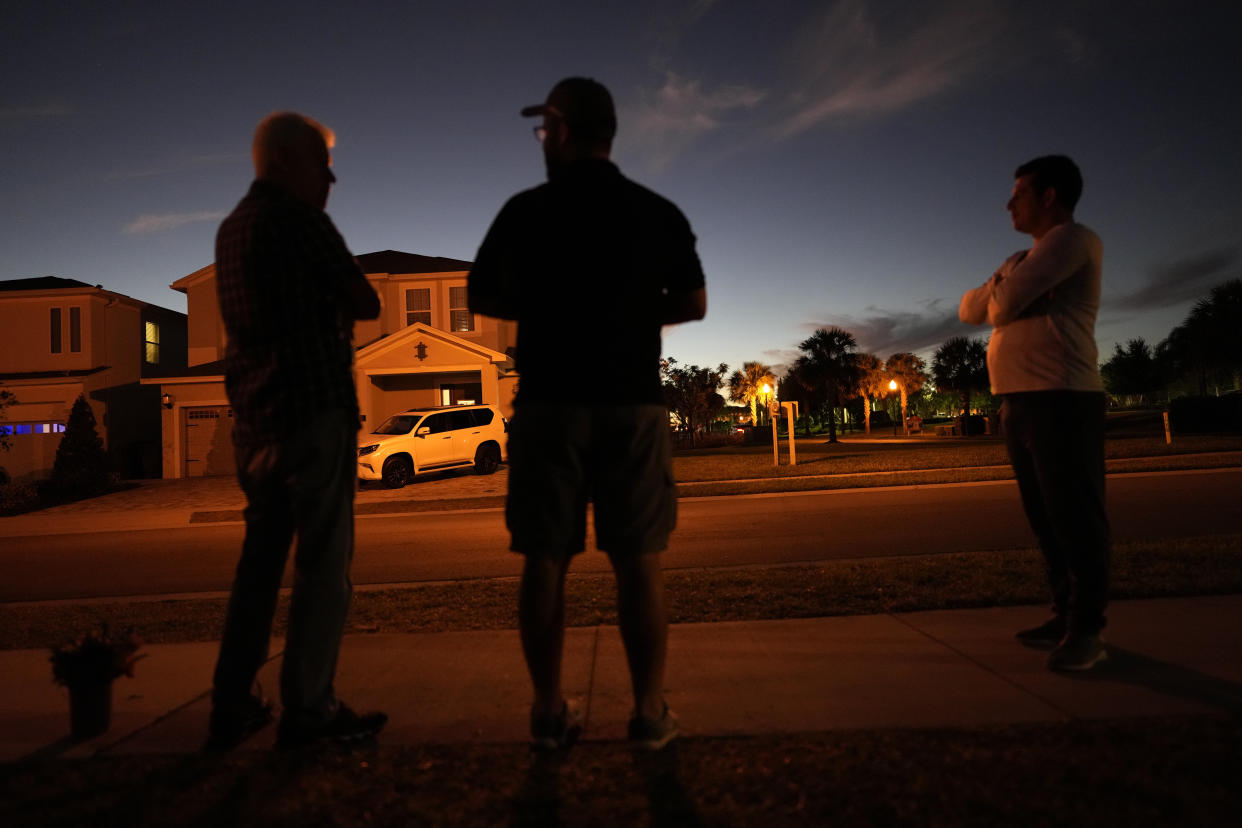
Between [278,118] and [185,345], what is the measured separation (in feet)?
111

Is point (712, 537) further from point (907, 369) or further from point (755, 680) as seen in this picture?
point (907, 369)

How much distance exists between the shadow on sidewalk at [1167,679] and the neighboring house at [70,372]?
93.5ft

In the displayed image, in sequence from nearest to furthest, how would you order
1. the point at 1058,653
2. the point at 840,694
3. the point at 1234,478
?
the point at 840,694
the point at 1058,653
the point at 1234,478

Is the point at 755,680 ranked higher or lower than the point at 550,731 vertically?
lower

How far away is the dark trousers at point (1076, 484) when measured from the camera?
2.97 metres

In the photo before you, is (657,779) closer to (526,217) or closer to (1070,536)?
(526,217)

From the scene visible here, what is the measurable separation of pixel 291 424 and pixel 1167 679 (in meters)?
3.23

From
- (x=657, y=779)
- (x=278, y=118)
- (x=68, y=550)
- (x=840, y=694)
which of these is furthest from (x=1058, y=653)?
(x=68, y=550)

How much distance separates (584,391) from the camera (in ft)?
7.19

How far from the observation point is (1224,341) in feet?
126

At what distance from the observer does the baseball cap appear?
2.31 meters

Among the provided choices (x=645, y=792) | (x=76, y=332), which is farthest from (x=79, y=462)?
(x=645, y=792)

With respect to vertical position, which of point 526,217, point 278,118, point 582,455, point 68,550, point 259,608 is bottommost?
point 68,550

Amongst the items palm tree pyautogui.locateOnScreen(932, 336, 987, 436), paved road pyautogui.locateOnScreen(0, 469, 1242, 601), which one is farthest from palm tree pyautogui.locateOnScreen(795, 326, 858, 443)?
paved road pyautogui.locateOnScreen(0, 469, 1242, 601)
